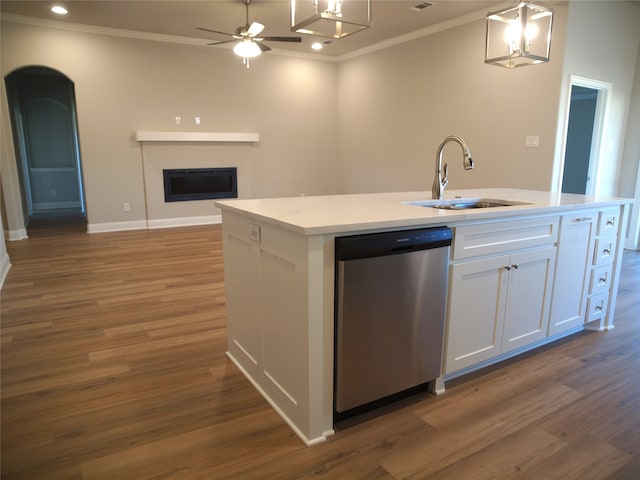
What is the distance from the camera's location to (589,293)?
285cm

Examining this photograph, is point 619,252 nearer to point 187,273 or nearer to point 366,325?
point 366,325

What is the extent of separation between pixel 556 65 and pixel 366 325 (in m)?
4.07

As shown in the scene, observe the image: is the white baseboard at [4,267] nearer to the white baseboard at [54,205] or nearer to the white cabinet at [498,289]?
the white cabinet at [498,289]

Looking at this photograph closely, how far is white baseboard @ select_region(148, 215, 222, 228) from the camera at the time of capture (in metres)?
6.57

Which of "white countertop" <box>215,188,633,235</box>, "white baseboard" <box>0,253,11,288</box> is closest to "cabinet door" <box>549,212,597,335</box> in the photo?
"white countertop" <box>215,188,633,235</box>

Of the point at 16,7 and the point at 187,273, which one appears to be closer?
the point at 187,273

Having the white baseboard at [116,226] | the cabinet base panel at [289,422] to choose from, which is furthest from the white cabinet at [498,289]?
the white baseboard at [116,226]

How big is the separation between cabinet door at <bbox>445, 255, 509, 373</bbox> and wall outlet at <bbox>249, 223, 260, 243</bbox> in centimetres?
95

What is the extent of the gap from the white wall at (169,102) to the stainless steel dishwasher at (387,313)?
5.49 metres

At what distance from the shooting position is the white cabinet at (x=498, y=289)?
210 cm

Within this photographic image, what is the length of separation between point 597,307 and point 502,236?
4.34 ft

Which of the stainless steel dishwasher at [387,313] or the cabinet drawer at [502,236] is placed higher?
the cabinet drawer at [502,236]

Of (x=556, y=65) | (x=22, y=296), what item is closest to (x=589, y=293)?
(x=556, y=65)

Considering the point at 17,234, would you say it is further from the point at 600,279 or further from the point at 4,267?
the point at 600,279
